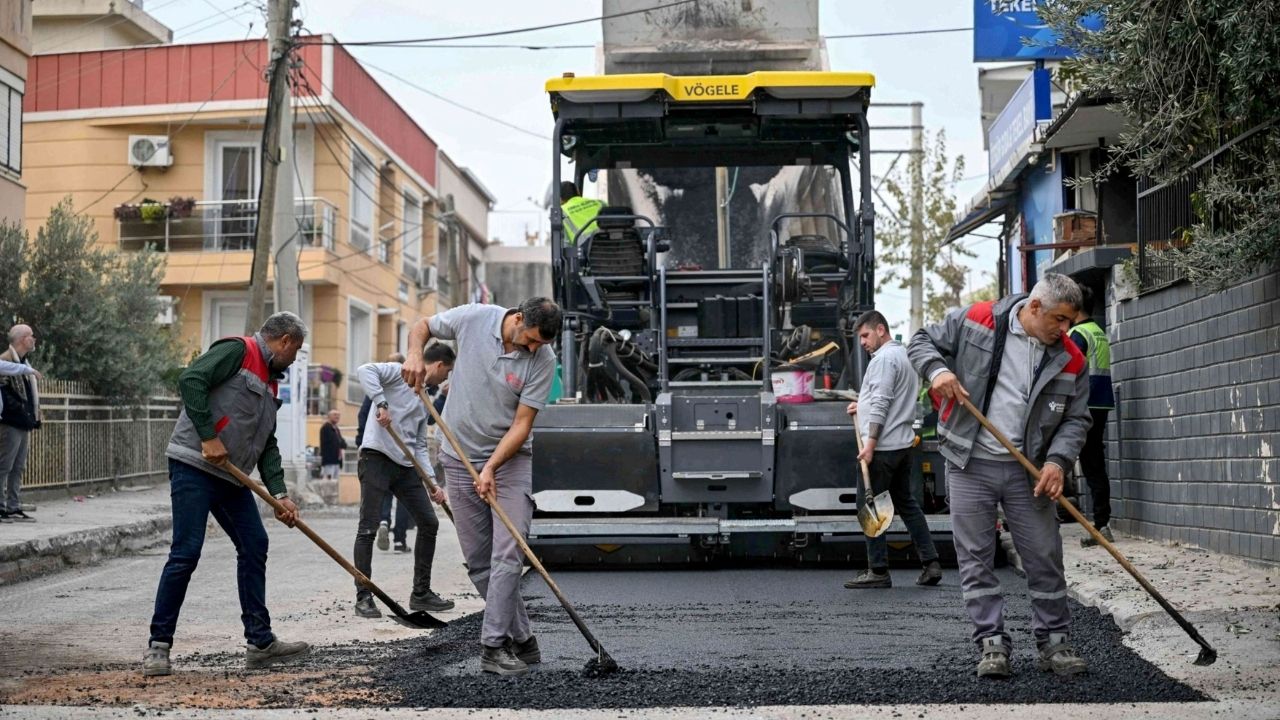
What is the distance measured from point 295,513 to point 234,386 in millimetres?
668

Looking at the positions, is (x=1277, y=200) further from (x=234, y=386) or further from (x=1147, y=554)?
(x=234, y=386)

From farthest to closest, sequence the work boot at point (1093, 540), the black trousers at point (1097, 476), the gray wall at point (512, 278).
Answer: the gray wall at point (512, 278) → the black trousers at point (1097, 476) → the work boot at point (1093, 540)

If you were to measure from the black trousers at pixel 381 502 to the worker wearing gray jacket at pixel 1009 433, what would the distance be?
136 inches

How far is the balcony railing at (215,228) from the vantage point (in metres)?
28.8

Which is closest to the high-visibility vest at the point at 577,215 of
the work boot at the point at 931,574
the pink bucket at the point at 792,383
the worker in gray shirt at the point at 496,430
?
the pink bucket at the point at 792,383

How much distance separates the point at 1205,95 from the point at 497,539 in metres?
4.36

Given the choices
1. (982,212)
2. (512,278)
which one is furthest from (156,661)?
(512,278)

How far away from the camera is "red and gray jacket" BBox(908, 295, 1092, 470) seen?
6.39m

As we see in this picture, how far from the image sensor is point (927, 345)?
6496mm

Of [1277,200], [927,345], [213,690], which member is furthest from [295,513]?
[1277,200]

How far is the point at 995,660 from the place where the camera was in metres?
6.09

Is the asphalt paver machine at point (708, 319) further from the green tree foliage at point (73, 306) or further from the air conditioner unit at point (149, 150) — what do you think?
the air conditioner unit at point (149, 150)

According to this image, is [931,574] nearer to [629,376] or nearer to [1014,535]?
[629,376]

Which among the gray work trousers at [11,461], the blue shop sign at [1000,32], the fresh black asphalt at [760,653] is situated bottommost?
the fresh black asphalt at [760,653]
